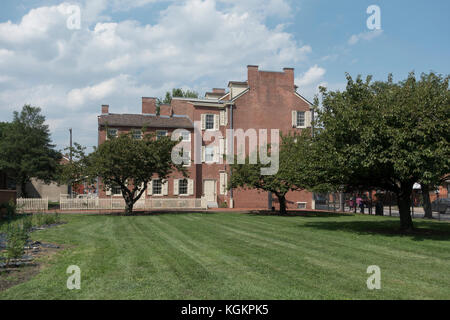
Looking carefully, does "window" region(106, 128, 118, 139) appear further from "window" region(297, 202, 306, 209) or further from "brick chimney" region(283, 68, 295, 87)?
"window" region(297, 202, 306, 209)

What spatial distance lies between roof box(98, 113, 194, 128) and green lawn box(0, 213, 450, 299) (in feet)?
79.1

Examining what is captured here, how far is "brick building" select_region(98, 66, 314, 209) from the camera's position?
38188 millimetres

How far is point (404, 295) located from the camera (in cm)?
665

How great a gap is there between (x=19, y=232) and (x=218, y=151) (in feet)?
96.5

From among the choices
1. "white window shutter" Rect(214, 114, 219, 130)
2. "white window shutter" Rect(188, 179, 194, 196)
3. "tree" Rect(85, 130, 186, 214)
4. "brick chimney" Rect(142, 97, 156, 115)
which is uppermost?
"brick chimney" Rect(142, 97, 156, 115)

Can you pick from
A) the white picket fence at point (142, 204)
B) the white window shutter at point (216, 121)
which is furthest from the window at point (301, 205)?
the white window shutter at point (216, 121)

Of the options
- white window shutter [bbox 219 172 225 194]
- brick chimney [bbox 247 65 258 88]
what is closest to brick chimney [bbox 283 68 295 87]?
brick chimney [bbox 247 65 258 88]

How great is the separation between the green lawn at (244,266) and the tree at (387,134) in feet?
8.35

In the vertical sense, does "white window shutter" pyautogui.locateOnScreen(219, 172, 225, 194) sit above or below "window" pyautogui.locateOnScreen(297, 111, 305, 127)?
below

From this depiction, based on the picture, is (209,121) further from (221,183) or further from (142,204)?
(142,204)

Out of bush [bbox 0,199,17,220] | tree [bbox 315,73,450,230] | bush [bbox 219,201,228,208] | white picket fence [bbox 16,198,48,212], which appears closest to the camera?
tree [bbox 315,73,450,230]

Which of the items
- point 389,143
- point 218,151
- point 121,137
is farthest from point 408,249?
point 218,151

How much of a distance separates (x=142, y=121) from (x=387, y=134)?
28.9m

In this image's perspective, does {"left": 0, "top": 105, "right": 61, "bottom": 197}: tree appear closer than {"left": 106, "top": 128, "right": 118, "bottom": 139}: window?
No
